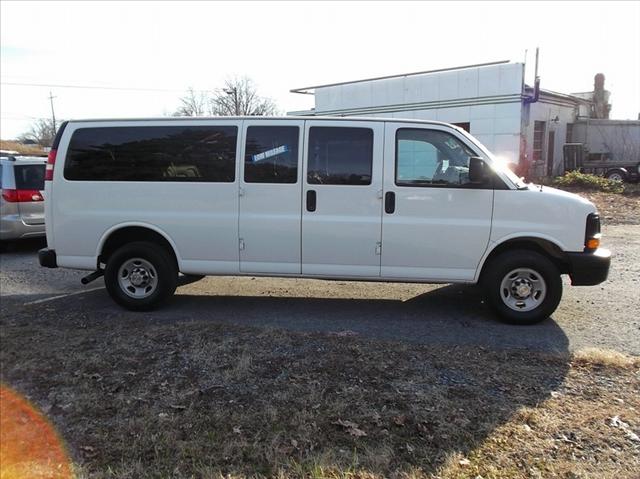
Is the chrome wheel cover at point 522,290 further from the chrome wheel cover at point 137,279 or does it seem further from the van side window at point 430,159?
the chrome wheel cover at point 137,279

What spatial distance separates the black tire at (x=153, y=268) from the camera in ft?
19.0

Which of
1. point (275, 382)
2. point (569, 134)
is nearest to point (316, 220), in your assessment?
point (275, 382)

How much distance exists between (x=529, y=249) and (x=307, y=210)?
2351 mm

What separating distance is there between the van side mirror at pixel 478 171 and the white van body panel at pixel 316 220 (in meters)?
0.11

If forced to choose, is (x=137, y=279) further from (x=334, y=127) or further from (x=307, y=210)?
(x=334, y=127)

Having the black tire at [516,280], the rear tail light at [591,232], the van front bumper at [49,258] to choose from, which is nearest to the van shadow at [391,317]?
the black tire at [516,280]

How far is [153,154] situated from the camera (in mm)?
5770

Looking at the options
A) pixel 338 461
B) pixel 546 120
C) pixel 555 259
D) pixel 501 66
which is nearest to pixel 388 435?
pixel 338 461

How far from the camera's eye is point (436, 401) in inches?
144

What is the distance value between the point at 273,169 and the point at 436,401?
3.02 meters

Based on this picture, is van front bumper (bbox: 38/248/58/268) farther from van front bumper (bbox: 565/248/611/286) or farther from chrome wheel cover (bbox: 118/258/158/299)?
van front bumper (bbox: 565/248/611/286)

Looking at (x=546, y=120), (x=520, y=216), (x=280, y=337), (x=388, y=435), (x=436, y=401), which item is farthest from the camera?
(x=546, y=120)

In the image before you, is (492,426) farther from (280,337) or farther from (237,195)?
(237,195)

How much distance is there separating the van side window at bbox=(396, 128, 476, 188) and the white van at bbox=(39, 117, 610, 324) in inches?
0.5
